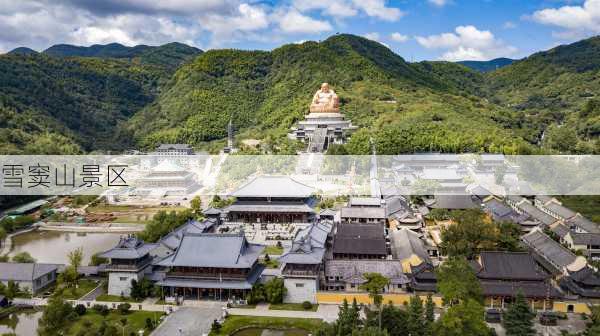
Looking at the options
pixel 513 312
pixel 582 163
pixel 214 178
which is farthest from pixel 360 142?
pixel 513 312

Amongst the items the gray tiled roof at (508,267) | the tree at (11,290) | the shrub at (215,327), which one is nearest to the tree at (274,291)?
the shrub at (215,327)

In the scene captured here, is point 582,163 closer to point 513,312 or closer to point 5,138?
point 513,312

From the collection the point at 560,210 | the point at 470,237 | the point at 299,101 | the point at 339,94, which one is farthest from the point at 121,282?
the point at 299,101

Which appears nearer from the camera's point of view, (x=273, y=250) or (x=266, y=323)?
(x=266, y=323)

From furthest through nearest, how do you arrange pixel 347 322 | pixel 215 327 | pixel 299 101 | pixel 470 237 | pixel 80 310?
pixel 299 101, pixel 470 237, pixel 80 310, pixel 215 327, pixel 347 322

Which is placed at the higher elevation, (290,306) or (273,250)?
(273,250)

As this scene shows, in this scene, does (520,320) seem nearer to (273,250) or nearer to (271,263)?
(271,263)
